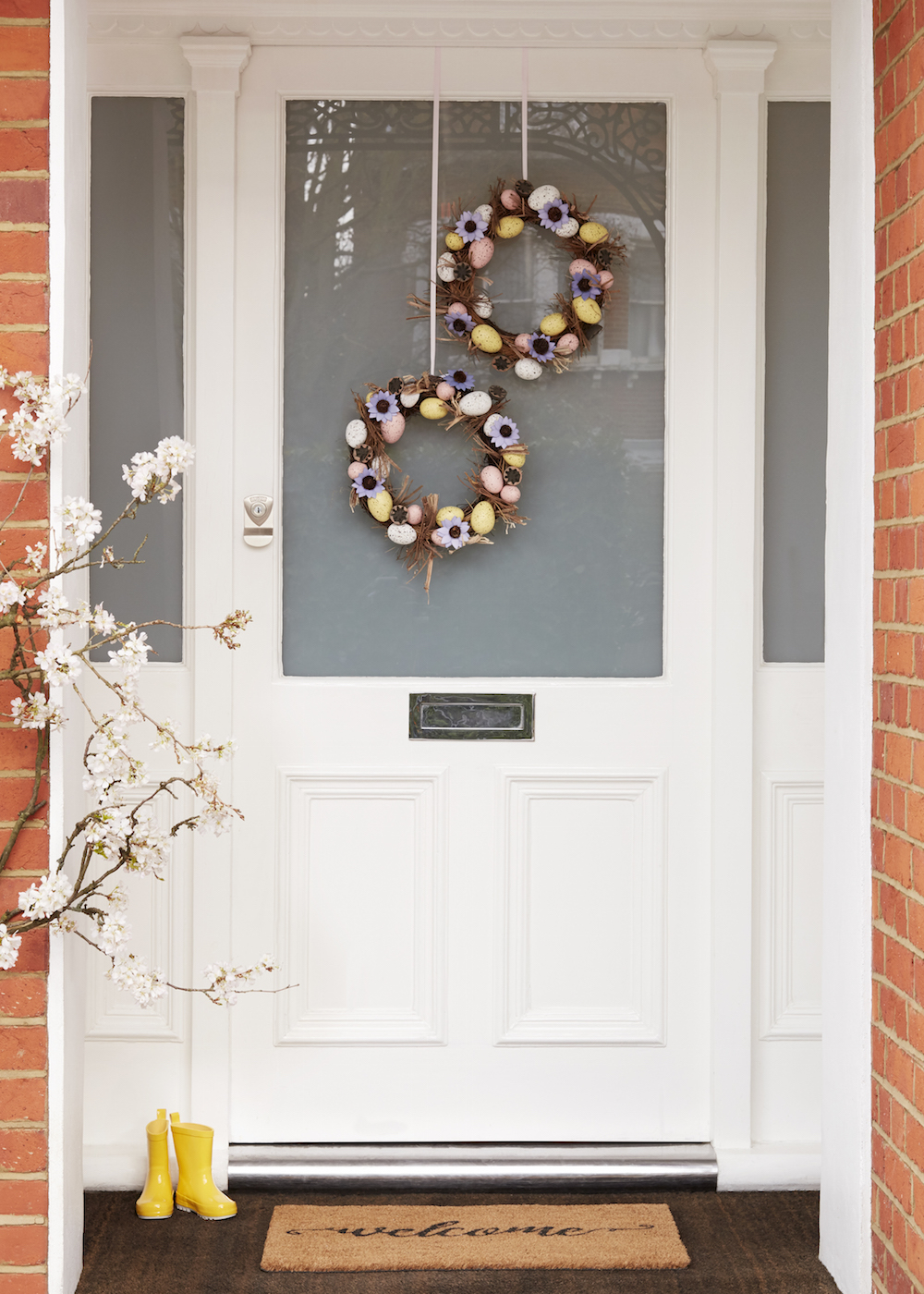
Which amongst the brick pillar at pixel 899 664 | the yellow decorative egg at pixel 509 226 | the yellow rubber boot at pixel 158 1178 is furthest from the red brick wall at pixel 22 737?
the brick pillar at pixel 899 664

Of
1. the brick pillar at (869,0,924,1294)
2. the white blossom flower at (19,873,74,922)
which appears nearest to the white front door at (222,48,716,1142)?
the brick pillar at (869,0,924,1294)

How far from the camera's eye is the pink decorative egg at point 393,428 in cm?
221

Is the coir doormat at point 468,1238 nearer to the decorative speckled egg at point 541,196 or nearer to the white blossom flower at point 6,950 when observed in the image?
the white blossom flower at point 6,950

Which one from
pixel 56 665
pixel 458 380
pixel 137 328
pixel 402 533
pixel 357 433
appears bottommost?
pixel 56 665

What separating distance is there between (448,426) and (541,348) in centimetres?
25

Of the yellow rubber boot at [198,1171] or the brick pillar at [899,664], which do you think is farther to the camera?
the yellow rubber boot at [198,1171]

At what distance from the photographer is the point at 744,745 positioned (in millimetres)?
2258

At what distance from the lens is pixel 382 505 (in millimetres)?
2225

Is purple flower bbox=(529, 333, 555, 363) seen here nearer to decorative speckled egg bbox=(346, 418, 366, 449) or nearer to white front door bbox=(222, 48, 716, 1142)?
white front door bbox=(222, 48, 716, 1142)

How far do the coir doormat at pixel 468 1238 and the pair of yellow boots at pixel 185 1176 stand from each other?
0.13 m

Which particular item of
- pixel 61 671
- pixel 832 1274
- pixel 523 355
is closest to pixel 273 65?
pixel 523 355

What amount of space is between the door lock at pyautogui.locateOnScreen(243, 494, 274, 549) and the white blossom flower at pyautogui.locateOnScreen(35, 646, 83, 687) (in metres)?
0.76

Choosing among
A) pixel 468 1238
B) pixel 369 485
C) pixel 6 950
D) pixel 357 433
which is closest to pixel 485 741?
pixel 369 485

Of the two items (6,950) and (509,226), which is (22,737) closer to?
(6,950)
